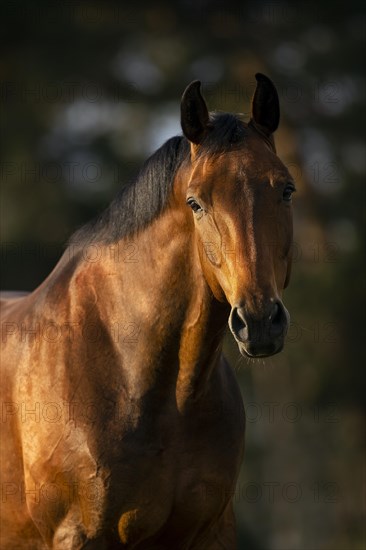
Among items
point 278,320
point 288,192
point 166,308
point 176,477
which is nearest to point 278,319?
point 278,320

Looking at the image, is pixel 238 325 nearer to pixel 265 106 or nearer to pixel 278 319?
pixel 278 319

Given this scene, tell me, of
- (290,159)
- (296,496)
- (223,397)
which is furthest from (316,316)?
(223,397)

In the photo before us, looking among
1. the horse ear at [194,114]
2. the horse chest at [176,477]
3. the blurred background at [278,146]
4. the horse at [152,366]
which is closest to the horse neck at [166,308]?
the horse at [152,366]

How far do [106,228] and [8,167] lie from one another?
40.9 feet

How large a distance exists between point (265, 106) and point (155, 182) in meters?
0.55

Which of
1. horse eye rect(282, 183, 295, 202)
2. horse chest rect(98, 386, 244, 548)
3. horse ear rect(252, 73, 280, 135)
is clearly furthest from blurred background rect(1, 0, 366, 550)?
horse eye rect(282, 183, 295, 202)

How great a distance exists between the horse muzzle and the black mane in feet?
2.32

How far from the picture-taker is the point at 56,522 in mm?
4176

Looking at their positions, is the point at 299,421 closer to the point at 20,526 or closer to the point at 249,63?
the point at 249,63

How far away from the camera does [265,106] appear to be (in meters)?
4.10

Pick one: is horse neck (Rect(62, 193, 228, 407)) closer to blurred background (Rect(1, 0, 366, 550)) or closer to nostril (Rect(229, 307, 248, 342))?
nostril (Rect(229, 307, 248, 342))

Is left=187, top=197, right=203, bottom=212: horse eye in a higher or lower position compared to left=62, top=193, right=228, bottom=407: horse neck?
higher

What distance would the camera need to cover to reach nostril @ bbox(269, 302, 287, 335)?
3551 mm

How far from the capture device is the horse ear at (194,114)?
4016 mm
